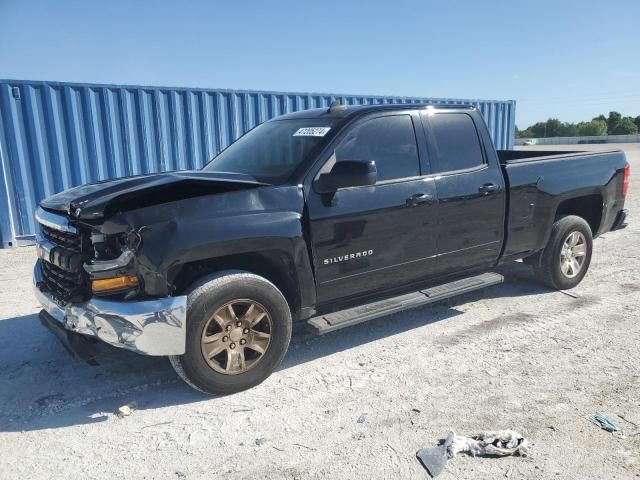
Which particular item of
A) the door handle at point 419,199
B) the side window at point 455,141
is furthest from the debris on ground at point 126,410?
the side window at point 455,141

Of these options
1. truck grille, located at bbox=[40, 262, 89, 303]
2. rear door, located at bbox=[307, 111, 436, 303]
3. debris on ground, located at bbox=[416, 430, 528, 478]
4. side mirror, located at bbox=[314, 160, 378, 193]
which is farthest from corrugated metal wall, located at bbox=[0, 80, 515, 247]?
debris on ground, located at bbox=[416, 430, 528, 478]

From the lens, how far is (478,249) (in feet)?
14.9

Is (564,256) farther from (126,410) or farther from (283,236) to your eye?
(126,410)

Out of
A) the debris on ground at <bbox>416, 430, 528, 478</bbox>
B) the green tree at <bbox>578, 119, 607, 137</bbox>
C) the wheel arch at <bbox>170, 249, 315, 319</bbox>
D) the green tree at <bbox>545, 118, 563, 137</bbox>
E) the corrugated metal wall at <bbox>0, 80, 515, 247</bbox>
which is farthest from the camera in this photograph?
the green tree at <bbox>545, 118, 563, 137</bbox>

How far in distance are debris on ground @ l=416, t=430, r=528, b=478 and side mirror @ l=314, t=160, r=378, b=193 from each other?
1722 mm

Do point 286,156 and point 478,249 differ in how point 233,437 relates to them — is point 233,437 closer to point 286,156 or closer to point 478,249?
point 286,156

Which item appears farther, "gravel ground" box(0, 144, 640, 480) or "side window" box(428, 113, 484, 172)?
"side window" box(428, 113, 484, 172)

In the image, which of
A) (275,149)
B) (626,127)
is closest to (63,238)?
(275,149)

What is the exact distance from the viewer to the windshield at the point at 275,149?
376 cm

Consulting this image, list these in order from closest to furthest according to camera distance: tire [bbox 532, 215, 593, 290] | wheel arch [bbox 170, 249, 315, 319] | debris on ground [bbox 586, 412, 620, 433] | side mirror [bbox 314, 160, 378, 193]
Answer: debris on ground [bbox 586, 412, 620, 433] < wheel arch [bbox 170, 249, 315, 319] < side mirror [bbox 314, 160, 378, 193] < tire [bbox 532, 215, 593, 290]

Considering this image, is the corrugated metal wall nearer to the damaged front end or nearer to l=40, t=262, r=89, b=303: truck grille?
l=40, t=262, r=89, b=303: truck grille

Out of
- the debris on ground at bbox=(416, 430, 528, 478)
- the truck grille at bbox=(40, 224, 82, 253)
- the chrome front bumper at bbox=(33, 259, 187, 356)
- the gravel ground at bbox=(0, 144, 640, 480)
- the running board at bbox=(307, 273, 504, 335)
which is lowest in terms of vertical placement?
the gravel ground at bbox=(0, 144, 640, 480)

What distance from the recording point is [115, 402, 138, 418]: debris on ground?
3127 millimetres

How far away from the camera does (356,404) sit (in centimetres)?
319
